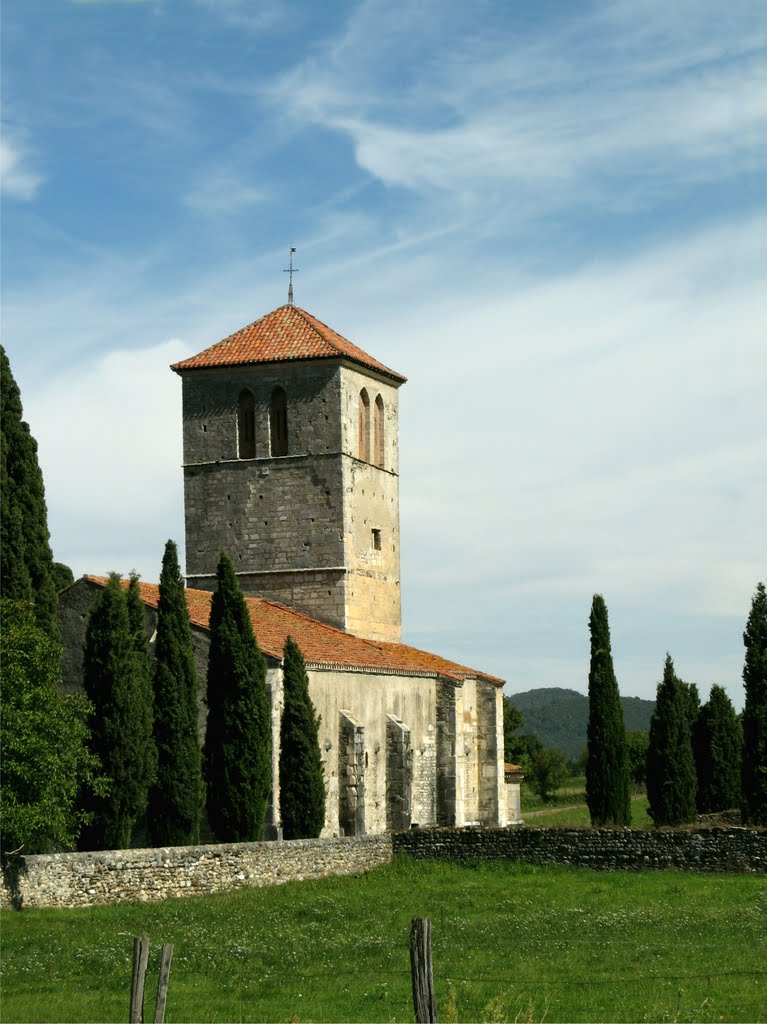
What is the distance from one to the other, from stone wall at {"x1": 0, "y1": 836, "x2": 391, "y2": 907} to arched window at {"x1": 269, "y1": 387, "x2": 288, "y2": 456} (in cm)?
1720

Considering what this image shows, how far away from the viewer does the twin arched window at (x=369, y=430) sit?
51031mm

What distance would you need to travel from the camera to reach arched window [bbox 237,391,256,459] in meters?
50.2

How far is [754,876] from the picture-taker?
110ft

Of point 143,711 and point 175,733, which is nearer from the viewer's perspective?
point 143,711

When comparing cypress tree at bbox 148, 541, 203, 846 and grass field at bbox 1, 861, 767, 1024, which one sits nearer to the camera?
grass field at bbox 1, 861, 767, 1024

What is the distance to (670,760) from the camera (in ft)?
146

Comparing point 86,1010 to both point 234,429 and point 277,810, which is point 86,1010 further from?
point 234,429

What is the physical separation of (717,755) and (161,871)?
22399mm

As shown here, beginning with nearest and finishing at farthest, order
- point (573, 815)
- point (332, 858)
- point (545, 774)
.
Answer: point (332, 858)
point (573, 815)
point (545, 774)

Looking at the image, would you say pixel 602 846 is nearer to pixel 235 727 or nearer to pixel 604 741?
pixel 604 741

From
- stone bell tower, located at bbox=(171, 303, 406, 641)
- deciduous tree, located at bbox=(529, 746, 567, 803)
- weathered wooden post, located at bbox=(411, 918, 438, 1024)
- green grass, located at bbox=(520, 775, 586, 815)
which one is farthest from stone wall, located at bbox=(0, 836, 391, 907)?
deciduous tree, located at bbox=(529, 746, 567, 803)

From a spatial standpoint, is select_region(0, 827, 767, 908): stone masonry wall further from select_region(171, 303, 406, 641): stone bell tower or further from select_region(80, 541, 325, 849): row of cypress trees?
select_region(171, 303, 406, 641): stone bell tower

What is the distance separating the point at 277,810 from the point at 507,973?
1829 cm

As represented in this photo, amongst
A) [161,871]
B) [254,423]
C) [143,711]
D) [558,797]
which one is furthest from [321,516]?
[558,797]
